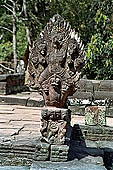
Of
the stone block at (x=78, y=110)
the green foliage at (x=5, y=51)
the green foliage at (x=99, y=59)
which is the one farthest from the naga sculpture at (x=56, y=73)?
the green foliage at (x=5, y=51)

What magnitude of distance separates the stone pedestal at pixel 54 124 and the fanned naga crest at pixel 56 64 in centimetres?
13

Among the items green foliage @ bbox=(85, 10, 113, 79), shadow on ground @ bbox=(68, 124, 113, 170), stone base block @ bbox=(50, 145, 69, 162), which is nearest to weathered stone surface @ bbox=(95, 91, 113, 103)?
green foliage @ bbox=(85, 10, 113, 79)

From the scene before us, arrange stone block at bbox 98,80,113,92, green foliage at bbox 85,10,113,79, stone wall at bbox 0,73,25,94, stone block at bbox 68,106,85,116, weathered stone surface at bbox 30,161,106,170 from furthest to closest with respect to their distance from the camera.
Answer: green foliage at bbox 85,10,113,79
stone wall at bbox 0,73,25,94
stone block at bbox 98,80,113,92
stone block at bbox 68,106,85,116
weathered stone surface at bbox 30,161,106,170

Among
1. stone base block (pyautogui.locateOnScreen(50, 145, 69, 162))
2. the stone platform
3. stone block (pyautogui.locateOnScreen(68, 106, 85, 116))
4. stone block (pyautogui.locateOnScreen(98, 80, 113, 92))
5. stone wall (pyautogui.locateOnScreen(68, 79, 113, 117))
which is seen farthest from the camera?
stone block (pyautogui.locateOnScreen(98, 80, 113, 92))

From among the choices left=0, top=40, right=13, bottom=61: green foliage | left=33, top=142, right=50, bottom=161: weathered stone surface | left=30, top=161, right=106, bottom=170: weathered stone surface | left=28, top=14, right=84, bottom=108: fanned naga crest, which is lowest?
left=30, top=161, right=106, bottom=170: weathered stone surface

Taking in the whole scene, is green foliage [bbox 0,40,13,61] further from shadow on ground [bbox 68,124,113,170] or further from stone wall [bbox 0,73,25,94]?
shadow on ground [bbox 68,124,113,170]

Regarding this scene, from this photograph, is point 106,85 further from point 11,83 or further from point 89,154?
point 89,154

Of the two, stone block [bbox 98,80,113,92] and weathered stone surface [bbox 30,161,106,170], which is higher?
stone block [bbox 98,80,113,92]

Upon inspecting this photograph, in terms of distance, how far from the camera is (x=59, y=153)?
4758mm

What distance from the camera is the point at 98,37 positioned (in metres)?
12.3

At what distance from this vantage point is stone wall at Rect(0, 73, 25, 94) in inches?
441

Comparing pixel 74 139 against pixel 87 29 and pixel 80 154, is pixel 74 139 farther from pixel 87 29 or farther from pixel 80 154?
pixel 87 29

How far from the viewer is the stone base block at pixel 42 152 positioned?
189 inches

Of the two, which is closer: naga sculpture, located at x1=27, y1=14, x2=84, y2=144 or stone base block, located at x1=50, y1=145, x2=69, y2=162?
stone base block, located at x1=50, y1=145, x2=69, y2=162
